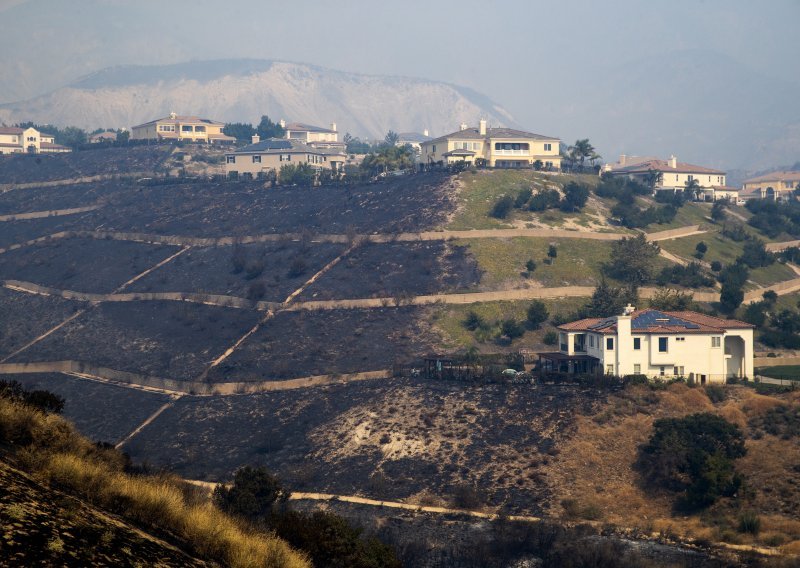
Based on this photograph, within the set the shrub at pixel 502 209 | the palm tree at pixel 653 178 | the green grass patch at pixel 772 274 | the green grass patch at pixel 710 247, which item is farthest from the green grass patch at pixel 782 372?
the palm tree at pixel 653 178

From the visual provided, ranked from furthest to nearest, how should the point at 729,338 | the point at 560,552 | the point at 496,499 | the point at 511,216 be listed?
the point at 511,216 → the point at 729,338 → the point at 496,499 → the point at 560,552

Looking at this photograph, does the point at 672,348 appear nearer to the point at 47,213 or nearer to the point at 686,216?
the point at 686,216

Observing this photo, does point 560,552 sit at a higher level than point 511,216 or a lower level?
lower

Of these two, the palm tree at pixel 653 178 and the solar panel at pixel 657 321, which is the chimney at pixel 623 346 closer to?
the solar panel at pixel 657 321

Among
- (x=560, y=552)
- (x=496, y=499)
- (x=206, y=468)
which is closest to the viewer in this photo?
(x=560, y=552)

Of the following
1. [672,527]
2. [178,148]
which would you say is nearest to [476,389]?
[672,527]

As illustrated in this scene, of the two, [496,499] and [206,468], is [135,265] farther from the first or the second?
[496,499]

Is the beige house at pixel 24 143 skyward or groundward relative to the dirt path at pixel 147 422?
skyward

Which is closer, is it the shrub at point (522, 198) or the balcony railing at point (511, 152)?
the shrub at point (522, 198)
